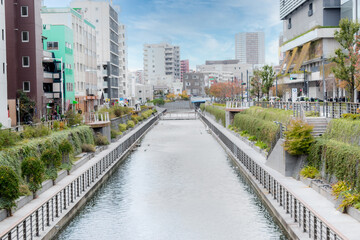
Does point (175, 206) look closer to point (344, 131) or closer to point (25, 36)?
point (344, 131)

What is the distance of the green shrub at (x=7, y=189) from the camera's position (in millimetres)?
18469

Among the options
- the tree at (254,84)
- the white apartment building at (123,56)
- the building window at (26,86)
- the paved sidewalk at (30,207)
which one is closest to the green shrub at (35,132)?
the paved sidewalk at (30,207)

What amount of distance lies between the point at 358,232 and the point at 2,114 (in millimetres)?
36165

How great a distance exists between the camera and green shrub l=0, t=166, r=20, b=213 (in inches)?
727

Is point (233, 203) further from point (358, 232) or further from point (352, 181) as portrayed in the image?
point (358, 232)

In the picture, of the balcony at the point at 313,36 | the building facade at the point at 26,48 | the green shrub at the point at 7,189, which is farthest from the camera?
the balcony at the point at 313,36

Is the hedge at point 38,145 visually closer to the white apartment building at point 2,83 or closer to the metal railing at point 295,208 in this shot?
the white apartment building at point 2,83

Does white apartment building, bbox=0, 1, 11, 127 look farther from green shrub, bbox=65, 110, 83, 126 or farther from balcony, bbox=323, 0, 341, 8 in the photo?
balcony, bbox=323, 0, 341, 8

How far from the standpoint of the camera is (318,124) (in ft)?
94.2

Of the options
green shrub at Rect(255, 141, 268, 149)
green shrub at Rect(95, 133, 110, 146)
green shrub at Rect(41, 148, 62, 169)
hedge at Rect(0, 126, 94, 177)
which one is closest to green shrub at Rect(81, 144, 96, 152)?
hedge at Rect(0, 126, 94, 177)

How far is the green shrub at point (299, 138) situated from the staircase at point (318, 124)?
1049 mm

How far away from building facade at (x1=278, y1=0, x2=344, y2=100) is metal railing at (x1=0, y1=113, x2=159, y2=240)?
41.3 m

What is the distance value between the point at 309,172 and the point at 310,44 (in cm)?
5861

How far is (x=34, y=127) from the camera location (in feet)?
103
